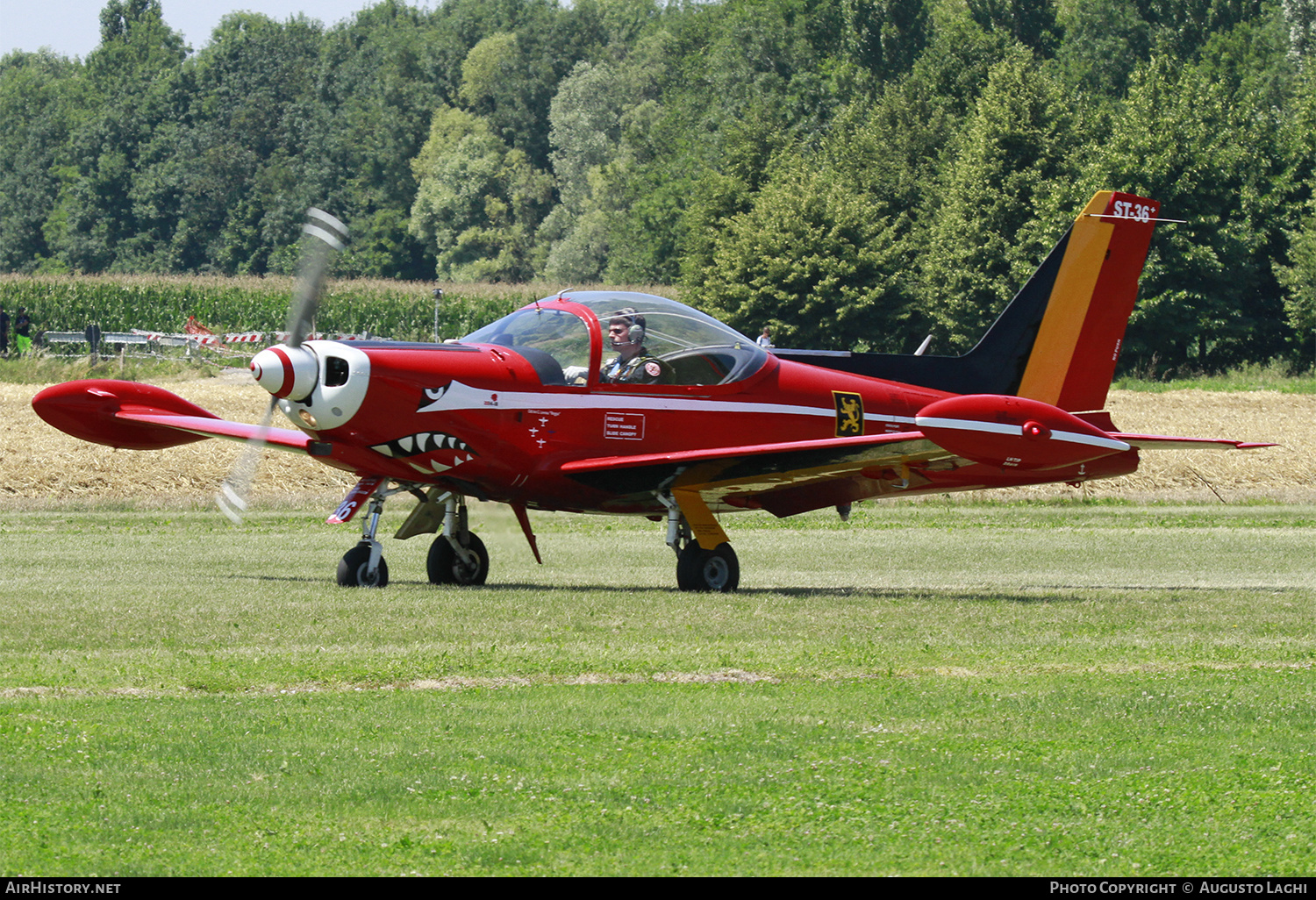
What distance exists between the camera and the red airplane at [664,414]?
1410cm

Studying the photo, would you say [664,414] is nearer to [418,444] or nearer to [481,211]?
[418,444]

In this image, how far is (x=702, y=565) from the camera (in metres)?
15.5

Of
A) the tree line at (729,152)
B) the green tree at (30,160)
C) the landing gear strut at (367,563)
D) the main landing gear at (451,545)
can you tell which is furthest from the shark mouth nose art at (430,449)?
the green tree at (30,160)

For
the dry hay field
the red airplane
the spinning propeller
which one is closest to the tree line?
the dry hay field

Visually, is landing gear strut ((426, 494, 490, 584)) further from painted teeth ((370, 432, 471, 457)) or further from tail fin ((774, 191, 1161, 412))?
tail fin ((774, 191, 1161, 412))

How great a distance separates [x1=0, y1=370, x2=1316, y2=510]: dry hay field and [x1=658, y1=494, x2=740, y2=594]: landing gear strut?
41.3ft

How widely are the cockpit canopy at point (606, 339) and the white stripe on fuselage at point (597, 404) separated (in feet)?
0.63

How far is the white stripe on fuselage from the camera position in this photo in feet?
48.4

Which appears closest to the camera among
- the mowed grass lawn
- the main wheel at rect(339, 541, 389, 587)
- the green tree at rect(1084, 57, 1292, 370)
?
the mowed grass lawn

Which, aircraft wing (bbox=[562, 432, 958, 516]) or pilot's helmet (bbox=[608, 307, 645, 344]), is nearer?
aircraft wing (bbox=[562, 432, 958, 516])

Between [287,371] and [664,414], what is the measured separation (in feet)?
13.1

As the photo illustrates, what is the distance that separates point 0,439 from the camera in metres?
29.0

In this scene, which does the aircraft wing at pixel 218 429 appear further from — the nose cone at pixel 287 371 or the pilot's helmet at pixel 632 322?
the pilot's helmet at pixel 632 322

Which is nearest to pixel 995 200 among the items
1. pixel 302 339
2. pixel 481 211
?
pixel 302 339
